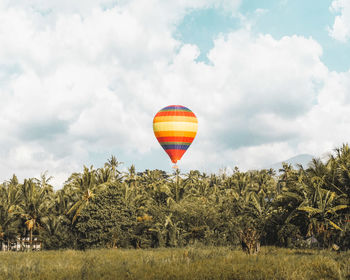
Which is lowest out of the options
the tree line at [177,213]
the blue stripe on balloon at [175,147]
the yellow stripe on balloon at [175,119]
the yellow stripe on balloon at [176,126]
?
the tree line at [177,213]

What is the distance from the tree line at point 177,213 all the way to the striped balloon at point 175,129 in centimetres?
909

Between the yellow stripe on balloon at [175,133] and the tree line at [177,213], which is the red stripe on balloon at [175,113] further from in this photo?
the tree line at [177,213]

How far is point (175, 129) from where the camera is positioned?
4938cm

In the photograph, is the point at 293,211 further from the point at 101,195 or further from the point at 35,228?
the point at 35,228

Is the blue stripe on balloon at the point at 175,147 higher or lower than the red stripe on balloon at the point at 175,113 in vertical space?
lower

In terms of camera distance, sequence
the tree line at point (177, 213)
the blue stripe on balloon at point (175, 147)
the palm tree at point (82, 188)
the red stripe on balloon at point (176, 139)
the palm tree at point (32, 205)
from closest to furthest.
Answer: the tree line at point (177, 213) < the palm tree at point (82, 188) < the palm tree at point (32, 205) < the red stripe on balloon at point (176, 139) < the blue stripe on balloon at point (175, 147)

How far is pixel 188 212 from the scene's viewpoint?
36.8 m

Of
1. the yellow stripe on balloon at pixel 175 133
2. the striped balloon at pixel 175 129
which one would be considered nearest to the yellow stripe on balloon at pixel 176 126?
the striped balloon at pixel 175 129

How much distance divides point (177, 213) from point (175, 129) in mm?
15016

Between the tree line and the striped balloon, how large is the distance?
358 inches

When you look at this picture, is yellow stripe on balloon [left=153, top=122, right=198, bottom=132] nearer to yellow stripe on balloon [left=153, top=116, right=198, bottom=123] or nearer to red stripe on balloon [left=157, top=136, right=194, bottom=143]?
yellow stripe on balloon [left=153, top=116, right=198, bottom=123]

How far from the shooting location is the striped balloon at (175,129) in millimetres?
49562

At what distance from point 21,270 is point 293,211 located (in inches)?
825

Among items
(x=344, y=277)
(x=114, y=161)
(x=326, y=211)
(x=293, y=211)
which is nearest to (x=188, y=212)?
(x=293, y=211)
